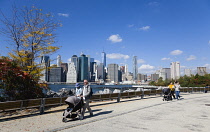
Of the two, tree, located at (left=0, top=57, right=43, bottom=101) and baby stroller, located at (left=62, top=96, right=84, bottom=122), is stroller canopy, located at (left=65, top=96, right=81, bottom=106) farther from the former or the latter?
tree, located at (left=0, top=57, right=43, bottom=101)

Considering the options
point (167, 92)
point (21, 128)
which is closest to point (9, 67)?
point (21, 128)

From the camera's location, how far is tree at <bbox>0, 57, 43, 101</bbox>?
10227mm

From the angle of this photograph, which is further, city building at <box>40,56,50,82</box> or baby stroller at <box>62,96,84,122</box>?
city building at <box>40,56,50,82</box>

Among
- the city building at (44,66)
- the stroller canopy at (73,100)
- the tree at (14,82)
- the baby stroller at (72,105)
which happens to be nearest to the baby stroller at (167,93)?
the city building at (44,66)

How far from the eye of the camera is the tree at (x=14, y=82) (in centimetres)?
1023

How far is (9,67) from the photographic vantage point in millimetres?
10344

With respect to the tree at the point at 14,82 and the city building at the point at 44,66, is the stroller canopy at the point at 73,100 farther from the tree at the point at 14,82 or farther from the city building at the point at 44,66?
the city building at the point at 44,66

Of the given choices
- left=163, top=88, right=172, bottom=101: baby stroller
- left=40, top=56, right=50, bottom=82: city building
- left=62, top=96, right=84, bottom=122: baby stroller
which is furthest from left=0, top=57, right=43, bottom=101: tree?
left=163, top=88, right=172, bottom=101: baby stroller

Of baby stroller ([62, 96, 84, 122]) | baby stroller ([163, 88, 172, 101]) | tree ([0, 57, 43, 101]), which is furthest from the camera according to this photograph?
baby stroller ([163, 88, 172, 101])

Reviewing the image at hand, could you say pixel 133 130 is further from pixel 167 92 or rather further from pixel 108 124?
pixel 167 92

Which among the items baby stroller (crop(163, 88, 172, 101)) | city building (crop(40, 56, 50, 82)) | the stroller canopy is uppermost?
city building (crop(40, 56, 50, 82))

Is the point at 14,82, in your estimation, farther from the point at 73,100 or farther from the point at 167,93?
the point at 167,93

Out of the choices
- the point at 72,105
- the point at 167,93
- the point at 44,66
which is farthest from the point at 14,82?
the point at 167,93

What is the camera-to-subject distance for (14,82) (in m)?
10.6
